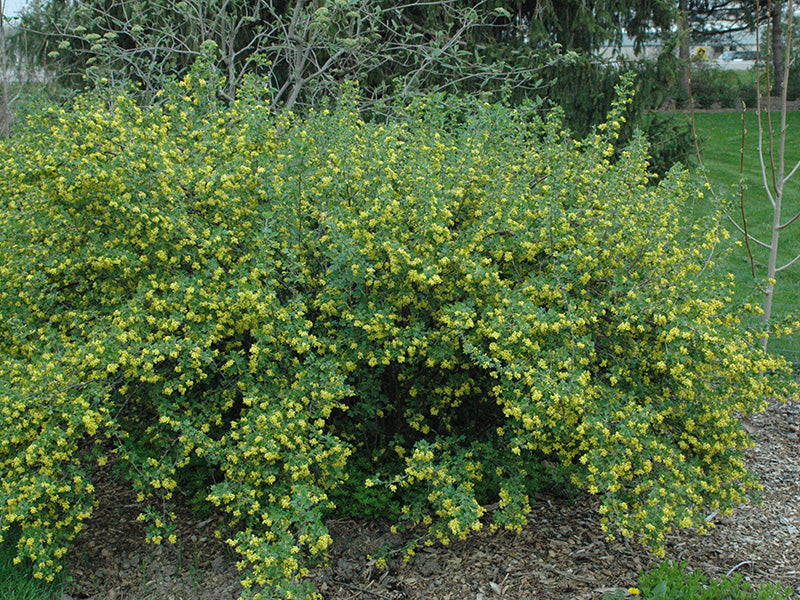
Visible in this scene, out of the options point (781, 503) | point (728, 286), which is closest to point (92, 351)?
point (728, 286)

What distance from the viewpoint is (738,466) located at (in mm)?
3352

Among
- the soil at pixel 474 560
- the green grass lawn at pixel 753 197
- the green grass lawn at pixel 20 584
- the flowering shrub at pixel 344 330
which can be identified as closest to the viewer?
the flowering shrub at pixel 344 330

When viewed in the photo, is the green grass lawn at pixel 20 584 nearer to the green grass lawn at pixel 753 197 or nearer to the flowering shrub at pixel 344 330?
the flowering shrub at pixel 344 330

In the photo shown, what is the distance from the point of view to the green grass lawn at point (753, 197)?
19.7 feet

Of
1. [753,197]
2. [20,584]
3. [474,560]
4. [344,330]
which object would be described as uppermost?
[753,197]

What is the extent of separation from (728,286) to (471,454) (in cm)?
188

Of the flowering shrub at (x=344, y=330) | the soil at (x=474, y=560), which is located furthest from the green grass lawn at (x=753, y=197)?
the soil at (x=474, y=560)

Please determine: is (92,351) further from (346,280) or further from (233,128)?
(233,128)

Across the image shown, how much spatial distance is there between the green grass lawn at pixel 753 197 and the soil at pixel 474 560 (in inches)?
49.5

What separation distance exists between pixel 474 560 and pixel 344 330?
4.50 feet

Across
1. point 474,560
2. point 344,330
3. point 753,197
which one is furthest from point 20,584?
point 753,197

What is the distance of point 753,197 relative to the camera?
12250mm

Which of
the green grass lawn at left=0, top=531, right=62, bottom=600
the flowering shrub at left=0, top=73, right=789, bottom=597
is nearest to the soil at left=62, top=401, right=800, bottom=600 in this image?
the green grass lawn at left=0, top=531, right=62, bottom=600

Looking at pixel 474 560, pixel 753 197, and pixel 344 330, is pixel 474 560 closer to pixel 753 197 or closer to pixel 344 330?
pixel 344 330
